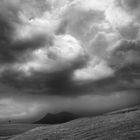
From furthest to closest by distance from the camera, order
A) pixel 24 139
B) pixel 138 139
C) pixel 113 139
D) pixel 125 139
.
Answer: pixel 24 139
pixel 113 139
pixel 125 139
pixel 138 139

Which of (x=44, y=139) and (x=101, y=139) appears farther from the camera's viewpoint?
(x=44, y=139)

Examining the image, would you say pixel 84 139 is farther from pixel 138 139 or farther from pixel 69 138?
pixel 138 139

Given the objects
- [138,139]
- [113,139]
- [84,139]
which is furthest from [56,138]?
[138,139]

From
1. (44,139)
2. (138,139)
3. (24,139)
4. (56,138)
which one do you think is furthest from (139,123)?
(24,139)

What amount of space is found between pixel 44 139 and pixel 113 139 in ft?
73.5

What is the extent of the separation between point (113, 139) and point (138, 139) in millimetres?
5215

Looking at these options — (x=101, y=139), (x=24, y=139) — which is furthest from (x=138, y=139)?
(x=24, y=139)

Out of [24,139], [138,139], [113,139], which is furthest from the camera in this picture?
[24,139]

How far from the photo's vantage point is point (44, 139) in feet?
166

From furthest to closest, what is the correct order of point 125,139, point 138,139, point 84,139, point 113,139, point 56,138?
1. point 56,138
2. point 84,139
3. point 113,139
4. point 125,139
5. point 138,139

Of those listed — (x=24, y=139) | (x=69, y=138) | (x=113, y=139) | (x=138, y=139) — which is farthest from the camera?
(x=24, y=139)

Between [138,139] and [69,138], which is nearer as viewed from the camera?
[138,139]

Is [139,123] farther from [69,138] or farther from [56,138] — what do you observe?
[56,138]

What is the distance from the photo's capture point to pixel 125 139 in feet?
101
